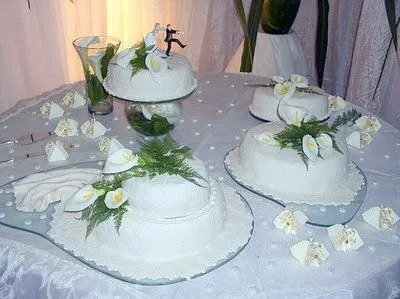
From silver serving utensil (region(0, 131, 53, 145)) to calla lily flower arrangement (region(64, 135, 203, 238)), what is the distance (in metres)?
0.45

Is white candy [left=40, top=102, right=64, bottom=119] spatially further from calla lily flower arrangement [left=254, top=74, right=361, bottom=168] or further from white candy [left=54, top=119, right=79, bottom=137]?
calla lily flower arrangement [left=254, top=74, right=361, bottom=168]

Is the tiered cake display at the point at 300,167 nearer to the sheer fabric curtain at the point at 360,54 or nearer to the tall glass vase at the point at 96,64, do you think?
the tall glass vase at the point at 96,64

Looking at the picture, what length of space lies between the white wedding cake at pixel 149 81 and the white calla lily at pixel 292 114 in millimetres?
239

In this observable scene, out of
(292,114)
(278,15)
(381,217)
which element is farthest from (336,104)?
(278,15)

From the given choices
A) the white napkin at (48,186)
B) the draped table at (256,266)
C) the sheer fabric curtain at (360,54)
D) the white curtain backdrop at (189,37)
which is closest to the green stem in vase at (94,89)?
the draped table at (256,266)

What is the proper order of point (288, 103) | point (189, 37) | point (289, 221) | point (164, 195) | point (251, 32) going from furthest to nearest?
point (189, 37)
point (251, 32)
point (288, 103)
point (289, 221)
point (164, 195)

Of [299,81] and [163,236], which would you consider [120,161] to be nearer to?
[163,236]

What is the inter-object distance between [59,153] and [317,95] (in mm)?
676

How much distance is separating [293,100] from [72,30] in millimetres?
1391

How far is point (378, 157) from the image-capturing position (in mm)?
1327

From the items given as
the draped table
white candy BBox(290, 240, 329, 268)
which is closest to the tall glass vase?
the draped table

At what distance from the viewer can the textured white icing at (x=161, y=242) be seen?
917 mm

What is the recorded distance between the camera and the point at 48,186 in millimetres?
1128

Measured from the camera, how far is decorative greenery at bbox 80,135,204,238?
0.93 m
